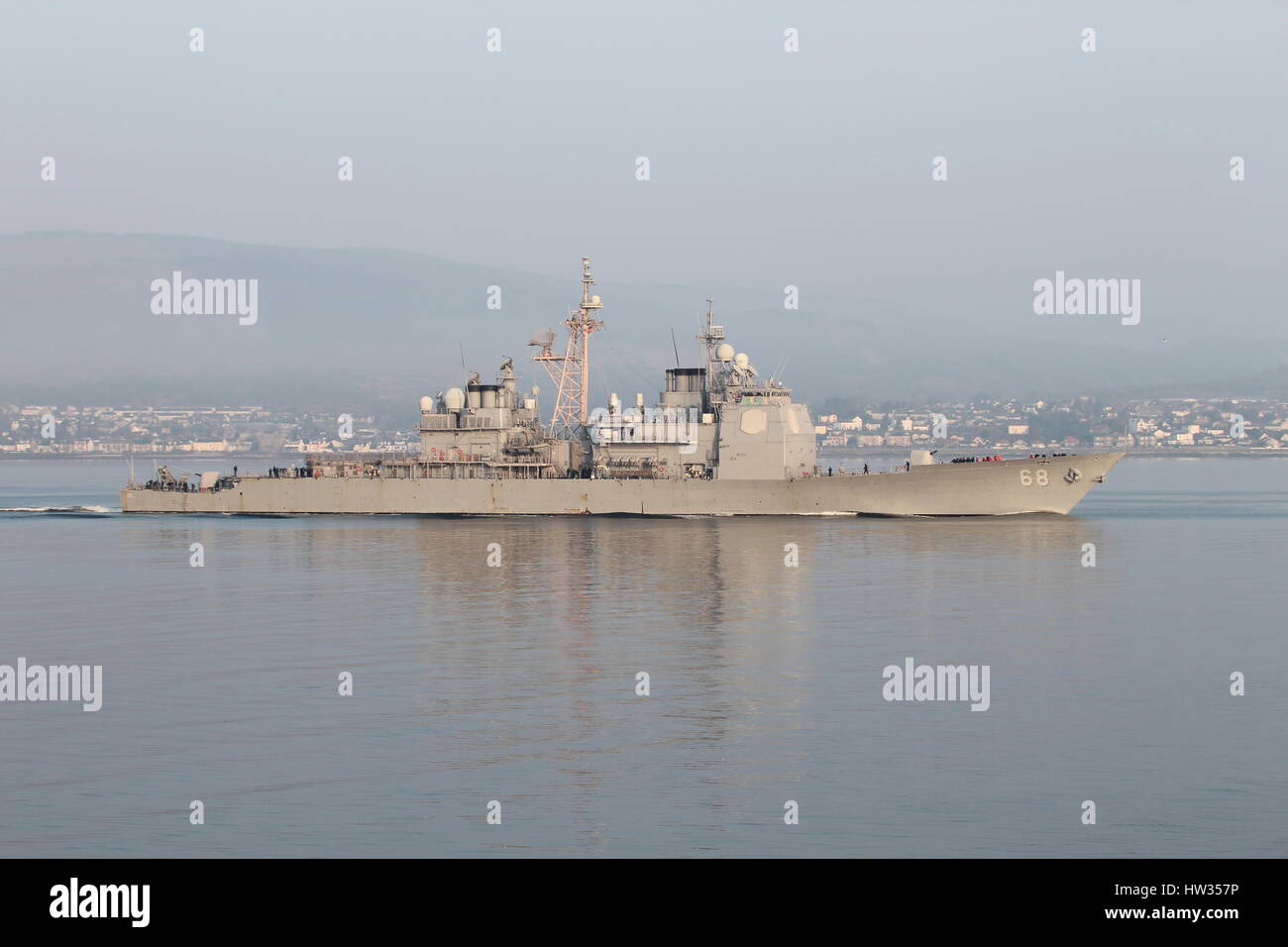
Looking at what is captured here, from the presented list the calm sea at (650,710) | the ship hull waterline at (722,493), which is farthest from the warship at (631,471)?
the calm sea at (650,710)

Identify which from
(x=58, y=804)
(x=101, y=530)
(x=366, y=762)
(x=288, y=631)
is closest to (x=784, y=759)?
(x=366, y=762)

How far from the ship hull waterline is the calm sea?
1409cm

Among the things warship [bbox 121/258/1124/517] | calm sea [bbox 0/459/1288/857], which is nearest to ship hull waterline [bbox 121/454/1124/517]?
warship [bbox 121/258/1124/517]

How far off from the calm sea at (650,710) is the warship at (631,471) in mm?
14806

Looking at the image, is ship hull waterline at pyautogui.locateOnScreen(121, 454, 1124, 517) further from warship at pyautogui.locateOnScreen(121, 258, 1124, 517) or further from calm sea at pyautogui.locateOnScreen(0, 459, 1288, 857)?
calm sea at pyautogui.locateOnScreen(0, 459, 1288, 857)

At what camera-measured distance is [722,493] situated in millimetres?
60906

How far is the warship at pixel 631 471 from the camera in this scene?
59.4m

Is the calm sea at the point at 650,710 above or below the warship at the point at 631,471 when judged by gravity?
below

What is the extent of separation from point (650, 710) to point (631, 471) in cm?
4271

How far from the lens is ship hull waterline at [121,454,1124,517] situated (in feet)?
192

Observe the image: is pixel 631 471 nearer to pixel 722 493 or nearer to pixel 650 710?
pixel 722 493

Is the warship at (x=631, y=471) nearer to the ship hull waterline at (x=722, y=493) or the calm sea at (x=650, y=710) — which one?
the ship hull waterline at (x=722, y=493)

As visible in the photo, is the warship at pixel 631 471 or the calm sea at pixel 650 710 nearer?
the calm sea at pixel 650 710

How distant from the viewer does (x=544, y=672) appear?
24391 millimetres
